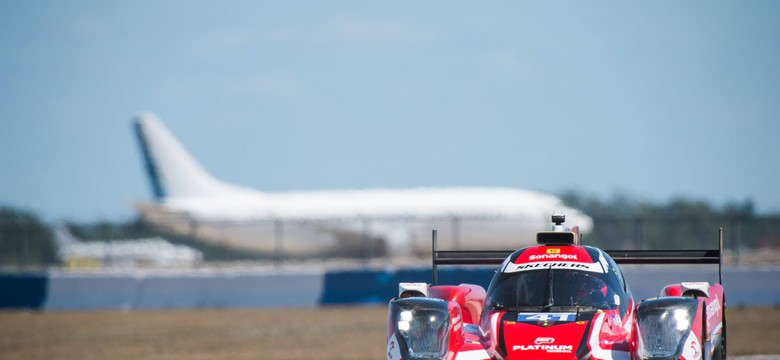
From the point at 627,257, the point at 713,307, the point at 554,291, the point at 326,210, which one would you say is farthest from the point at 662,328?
the point at 326,210

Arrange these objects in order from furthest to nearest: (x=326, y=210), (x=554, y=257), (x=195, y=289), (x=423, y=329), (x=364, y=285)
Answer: (x=326, y=210) → (x=195, y=289) → (x=364, y=285) → (x=554, y=257) → (x=423, y=329)

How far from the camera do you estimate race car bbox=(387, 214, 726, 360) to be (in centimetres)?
833

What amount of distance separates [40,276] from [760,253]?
21408 mm

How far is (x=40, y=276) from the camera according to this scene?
2798 centimetres

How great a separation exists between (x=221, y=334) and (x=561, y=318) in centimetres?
1353

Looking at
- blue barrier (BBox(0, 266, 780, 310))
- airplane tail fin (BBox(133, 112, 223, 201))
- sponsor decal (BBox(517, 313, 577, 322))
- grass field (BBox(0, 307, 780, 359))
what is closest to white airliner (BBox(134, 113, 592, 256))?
airplane tail fin (BBox(133, 112, 223, 201))

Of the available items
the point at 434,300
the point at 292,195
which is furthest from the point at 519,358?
the point at 292,195

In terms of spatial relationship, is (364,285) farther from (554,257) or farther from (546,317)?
(546,317)

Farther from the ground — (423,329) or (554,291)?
(554,291)

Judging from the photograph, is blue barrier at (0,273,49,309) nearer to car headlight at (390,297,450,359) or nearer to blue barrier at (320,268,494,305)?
blue barrier at (320,268,494,305)

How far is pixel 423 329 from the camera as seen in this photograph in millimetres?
8609

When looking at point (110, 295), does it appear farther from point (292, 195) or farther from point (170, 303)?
point (292, 195)

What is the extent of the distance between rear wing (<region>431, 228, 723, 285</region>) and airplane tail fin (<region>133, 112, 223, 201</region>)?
47989 mm

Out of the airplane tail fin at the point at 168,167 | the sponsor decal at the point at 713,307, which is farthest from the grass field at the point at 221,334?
the airplane tail fin at the point at 168,167
